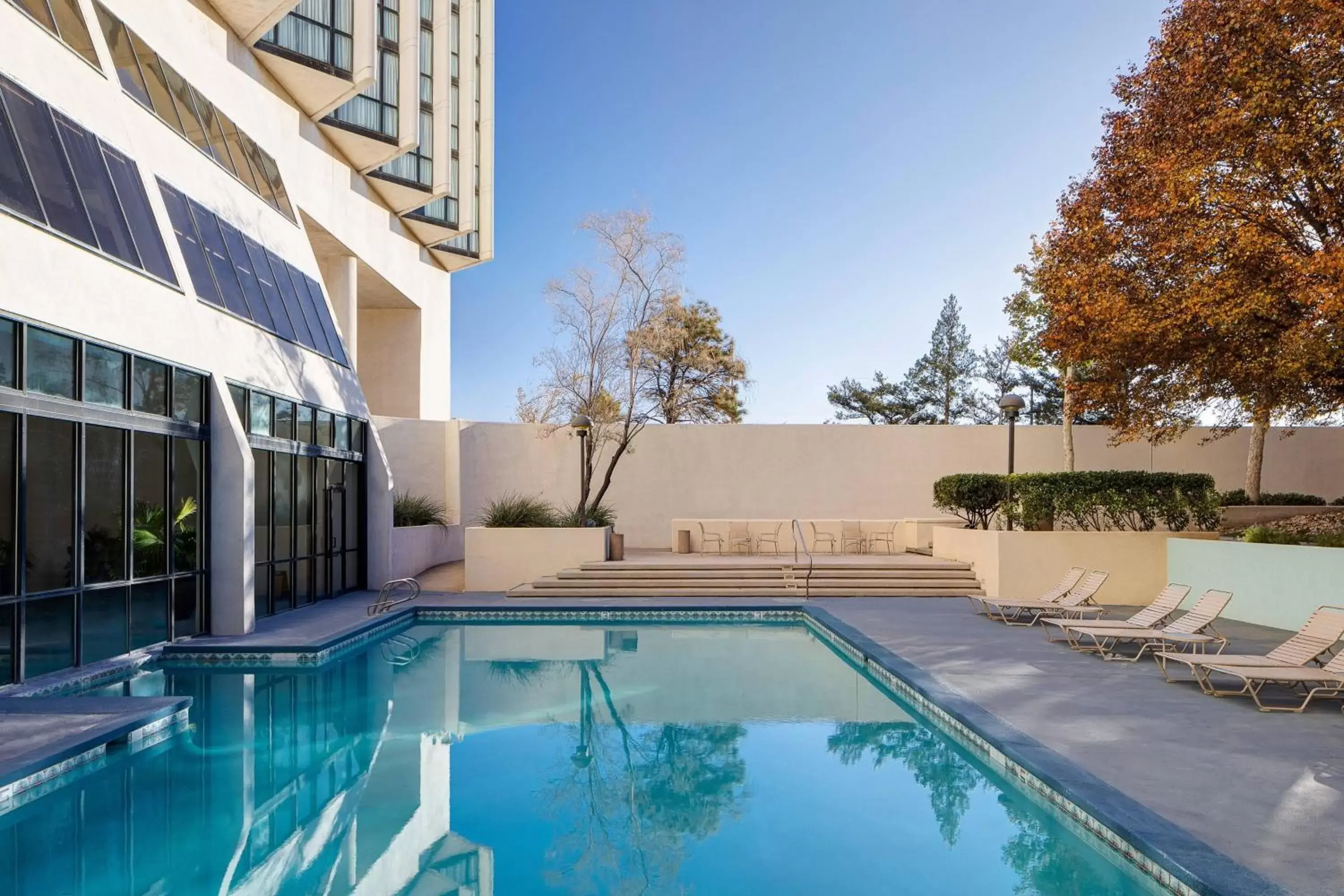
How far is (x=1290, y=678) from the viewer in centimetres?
716

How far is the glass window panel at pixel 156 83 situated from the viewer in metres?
11.0

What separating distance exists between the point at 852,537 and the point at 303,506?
36.8 feet

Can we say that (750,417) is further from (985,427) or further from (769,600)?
(769,600)

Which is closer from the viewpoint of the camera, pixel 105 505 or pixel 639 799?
pixel 639 799

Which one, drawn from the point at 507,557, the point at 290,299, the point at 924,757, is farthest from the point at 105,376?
the point at 924,757

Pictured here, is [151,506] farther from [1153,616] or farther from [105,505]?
[1153,616]

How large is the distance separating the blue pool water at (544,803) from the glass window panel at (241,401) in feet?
12.3

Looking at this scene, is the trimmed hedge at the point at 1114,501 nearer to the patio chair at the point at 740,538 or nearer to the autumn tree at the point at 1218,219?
the autumn tree at the point at 1218,219

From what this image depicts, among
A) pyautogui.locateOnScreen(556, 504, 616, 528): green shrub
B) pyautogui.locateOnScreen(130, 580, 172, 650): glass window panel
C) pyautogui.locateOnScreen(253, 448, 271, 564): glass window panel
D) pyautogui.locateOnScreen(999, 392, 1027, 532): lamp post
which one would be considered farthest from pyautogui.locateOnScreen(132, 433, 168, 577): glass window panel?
pyautogui.locateOnScreen(999, 392, 1027, 532): lamp post

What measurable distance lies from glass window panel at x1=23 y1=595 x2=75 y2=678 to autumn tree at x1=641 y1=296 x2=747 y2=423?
12.8 meters

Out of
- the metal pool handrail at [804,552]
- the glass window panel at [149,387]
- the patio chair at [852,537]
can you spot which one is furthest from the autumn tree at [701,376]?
the glass window panel at [149,387]

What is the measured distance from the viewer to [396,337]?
23719 millimetres

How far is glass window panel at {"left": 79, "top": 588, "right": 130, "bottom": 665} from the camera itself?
8641mm

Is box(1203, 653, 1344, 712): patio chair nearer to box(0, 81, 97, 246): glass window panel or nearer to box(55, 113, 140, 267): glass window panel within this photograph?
box(0, 81, 97, 246): glass window panel
